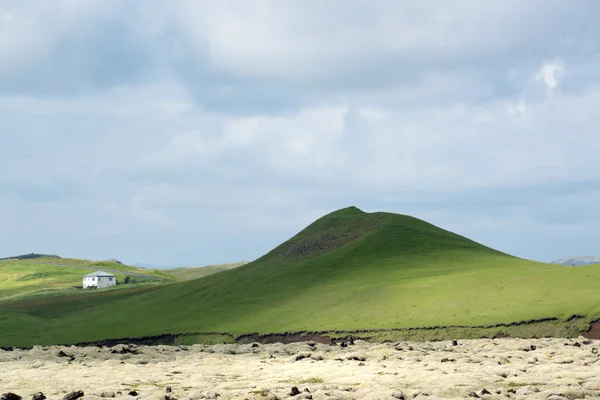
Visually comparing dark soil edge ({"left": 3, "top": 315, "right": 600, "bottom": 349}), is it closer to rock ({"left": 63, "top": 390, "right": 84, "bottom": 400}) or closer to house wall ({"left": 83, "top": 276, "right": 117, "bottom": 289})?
rock ({"left": 63, "top": 390, "right": 84, "bottom": 400})

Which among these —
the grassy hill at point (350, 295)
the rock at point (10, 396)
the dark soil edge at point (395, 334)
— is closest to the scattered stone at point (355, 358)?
the dark soil edge at point (395, 334)

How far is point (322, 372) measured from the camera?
36.9 meters

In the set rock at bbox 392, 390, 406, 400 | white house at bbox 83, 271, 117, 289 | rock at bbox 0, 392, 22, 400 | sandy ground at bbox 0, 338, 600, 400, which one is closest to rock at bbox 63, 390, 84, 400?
sandy ground at bbox 0, 338, 600, 400

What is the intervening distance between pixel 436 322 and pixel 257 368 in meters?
29.1

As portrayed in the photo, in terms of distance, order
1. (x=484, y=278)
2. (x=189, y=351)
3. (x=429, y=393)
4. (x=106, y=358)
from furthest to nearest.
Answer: (x=484, y=278)
(x=189, y=351)
(x=106, y=358)
(x=429, y=393)

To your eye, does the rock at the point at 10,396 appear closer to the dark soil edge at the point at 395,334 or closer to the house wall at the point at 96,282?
the dark soil edge at the point at 395,334

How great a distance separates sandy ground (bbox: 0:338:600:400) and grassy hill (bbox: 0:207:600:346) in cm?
1241

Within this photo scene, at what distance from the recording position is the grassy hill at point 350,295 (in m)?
66.6

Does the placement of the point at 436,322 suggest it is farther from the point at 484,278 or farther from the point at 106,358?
the point at 106,358

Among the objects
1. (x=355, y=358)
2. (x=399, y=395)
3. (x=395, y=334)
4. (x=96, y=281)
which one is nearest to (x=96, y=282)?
(x=96, y=281)

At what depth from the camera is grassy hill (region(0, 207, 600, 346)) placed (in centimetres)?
6656

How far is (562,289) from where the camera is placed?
6769 cm

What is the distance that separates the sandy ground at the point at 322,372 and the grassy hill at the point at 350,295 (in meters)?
12.4

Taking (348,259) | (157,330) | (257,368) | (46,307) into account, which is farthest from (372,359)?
(46,307)
